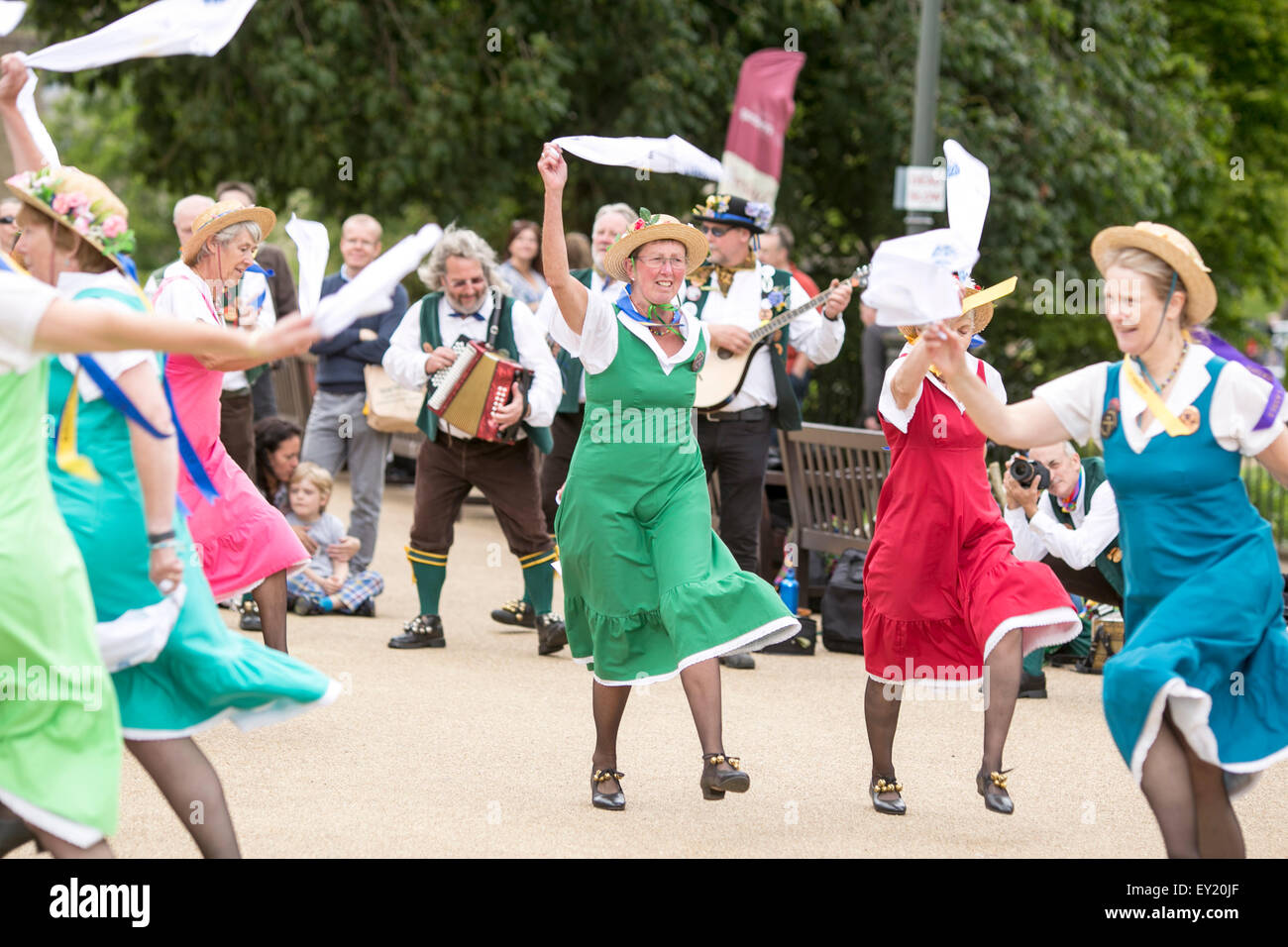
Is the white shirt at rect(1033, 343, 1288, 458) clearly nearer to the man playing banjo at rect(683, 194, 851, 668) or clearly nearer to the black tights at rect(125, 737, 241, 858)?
the black tights at rect(125, 737, 241, 858)

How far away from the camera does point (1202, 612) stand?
4293mm

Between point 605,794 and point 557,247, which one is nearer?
point 557,247

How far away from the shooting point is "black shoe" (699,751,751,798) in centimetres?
532

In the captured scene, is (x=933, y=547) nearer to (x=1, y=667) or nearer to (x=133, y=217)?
(x=1, y=667)

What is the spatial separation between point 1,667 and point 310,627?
5.25m

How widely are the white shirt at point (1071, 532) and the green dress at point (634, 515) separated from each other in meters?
1.34

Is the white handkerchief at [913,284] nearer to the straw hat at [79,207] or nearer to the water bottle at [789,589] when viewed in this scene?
the straw hat at [79,207]

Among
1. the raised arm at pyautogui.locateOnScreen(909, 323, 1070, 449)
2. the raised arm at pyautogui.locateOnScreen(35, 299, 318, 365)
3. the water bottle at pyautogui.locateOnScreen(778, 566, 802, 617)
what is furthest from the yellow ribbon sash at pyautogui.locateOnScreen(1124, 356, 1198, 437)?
the water bottle at pyautogui.locateOnScreen(778, 566, 802, 617)

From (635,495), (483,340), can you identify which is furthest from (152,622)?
(483,340)

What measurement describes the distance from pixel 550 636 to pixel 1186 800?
185 inches

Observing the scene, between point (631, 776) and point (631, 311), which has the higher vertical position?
point (631, 311)

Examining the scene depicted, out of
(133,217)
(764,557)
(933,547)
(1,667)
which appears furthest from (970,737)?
(133,217)

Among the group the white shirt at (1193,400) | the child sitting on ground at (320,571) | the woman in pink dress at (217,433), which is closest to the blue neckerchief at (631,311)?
the woman in pink dress at (217,433)

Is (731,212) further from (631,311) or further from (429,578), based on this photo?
(631,311)
